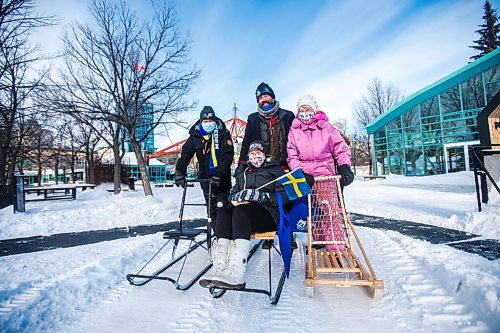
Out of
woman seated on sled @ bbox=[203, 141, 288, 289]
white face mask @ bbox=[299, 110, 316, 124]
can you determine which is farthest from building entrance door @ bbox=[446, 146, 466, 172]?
woman seated on sled @ bbox=[203, 141, 288, 289]

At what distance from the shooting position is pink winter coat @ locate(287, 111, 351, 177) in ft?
12.3

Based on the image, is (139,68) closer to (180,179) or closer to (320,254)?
(180,179)

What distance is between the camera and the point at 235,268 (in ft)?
8.61

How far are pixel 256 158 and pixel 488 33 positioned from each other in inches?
1625

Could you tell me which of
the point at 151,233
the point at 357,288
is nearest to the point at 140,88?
the point at 151,233

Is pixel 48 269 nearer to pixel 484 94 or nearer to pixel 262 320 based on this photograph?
pixel 262 320

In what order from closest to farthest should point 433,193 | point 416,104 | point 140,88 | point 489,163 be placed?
point 489,163 < point 433,193 < point 140,88 < point 416,104

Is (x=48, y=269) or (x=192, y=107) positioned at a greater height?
(x=192, y=107)

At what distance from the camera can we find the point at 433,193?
37.4ft

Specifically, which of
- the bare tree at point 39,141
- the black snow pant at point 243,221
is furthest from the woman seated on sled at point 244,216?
the bare tree at point 39,141

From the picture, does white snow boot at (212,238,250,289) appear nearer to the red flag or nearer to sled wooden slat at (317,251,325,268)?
sled wooden slat at (317,251,325,268)

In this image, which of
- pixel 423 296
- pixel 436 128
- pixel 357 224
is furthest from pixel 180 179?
pixel 436 128

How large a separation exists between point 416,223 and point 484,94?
17604 millimetres

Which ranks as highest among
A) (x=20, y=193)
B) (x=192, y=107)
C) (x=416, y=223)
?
(x=192, y=107)
